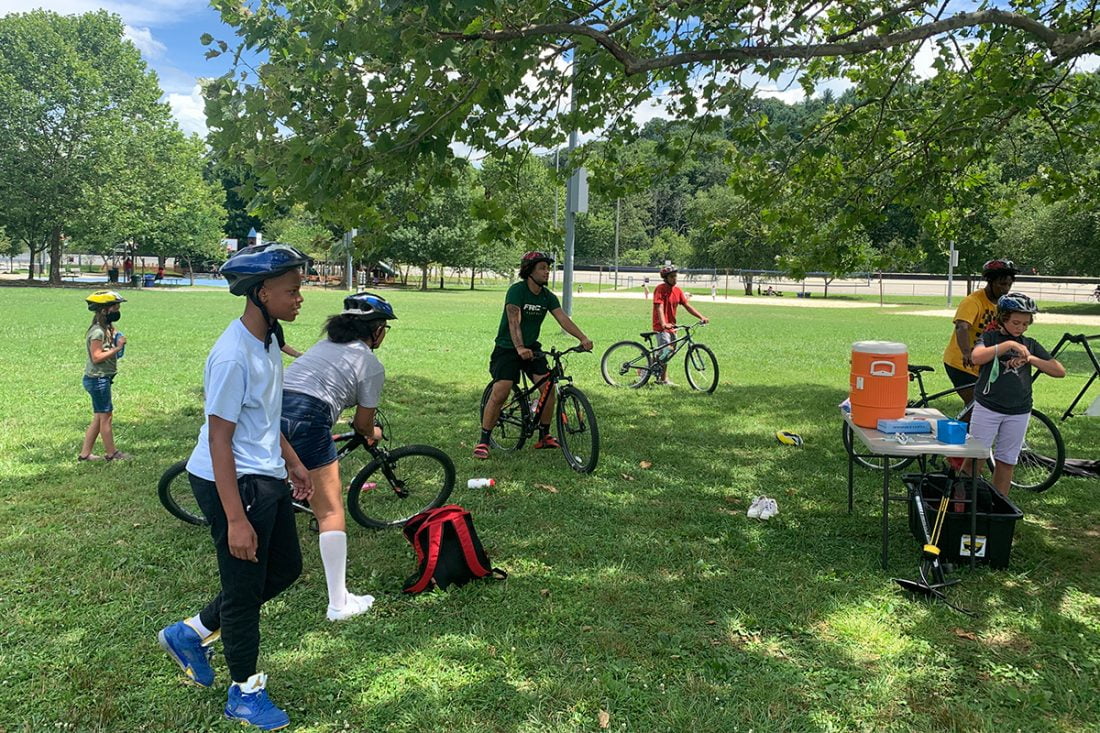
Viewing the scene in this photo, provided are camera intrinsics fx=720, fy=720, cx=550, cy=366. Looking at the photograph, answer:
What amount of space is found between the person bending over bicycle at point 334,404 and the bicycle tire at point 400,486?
0.44m

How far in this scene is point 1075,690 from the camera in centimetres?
329

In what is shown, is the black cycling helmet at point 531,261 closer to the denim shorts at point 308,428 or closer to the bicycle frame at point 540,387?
the bicycle frame at point 540,387

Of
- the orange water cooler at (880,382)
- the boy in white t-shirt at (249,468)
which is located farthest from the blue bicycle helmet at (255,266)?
the orange water cooler at (880,382)

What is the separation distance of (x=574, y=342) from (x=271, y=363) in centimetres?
1506

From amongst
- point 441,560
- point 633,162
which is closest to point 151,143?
point 633,162

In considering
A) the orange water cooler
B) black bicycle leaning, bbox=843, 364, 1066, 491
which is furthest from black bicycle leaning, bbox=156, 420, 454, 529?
black bicycle leaning, bbox=843, 364, 1066, 491

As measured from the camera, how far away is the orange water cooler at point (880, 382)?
15.6 ft

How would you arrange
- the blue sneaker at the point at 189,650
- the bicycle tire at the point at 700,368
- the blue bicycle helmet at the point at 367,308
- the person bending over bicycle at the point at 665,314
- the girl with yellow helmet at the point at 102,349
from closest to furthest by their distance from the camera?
the blue sneaker at the point at 189,650 < the blue bicycle helmet at the point at 367,308 < the girl with yellow helmet at the point at 102,349 < the bicycle tire at the point at 700,368 < the person bending over bicycle at the point at 665,314

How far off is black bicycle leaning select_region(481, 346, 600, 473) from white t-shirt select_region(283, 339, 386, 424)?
2.45 meters

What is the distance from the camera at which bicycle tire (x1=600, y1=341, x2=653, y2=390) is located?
1124 centimetres

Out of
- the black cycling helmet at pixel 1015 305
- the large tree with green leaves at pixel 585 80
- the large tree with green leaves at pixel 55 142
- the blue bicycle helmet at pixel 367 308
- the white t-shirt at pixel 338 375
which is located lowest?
the white t-shirt at pixel 338 375

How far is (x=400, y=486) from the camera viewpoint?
5238 millimetres

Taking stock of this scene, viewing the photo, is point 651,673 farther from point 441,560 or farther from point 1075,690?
point 1075,690

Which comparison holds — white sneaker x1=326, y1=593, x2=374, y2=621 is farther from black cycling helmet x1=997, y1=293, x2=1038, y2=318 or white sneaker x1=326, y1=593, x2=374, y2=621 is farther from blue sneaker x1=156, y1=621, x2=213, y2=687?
black cycling helmet x1=997, y1=293, x2=1038, y2=318
